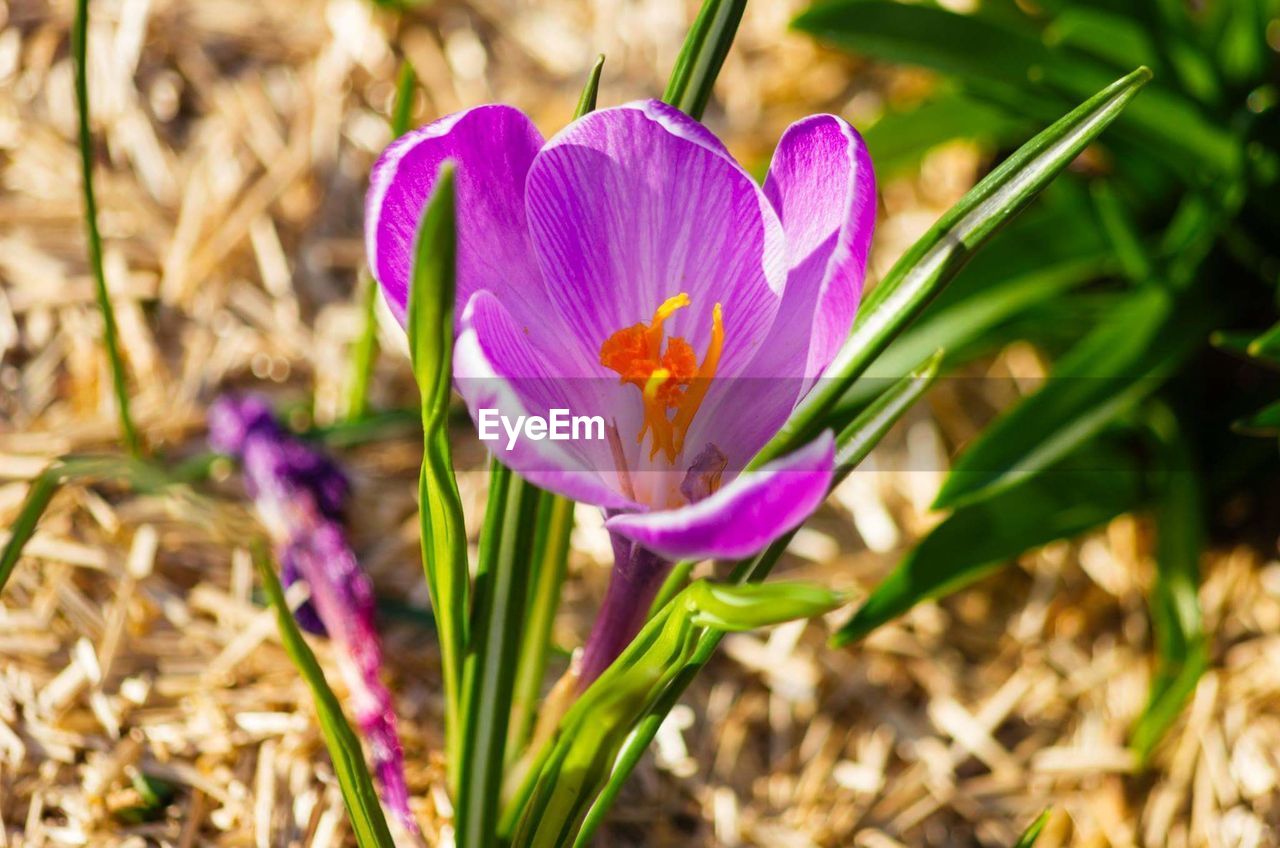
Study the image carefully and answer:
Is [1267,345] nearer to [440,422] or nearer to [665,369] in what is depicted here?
[665,369]

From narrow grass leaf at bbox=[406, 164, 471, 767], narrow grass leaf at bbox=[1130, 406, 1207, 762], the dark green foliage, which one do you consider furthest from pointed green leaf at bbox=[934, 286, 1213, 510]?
narrow grass leaf at bbox=[406, 164, 471, 767]

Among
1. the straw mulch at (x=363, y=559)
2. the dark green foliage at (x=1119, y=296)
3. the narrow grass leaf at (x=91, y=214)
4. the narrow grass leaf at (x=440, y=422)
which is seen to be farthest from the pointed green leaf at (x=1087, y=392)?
the narrow grass leaf at (x=91, y=214)

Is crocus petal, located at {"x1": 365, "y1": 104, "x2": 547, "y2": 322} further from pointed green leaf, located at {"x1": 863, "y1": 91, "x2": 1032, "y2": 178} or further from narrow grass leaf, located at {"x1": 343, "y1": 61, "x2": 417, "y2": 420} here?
pointed green leaf, located at {"x1": 863, "y1": 91, "x2": 1032, "y2": 178}

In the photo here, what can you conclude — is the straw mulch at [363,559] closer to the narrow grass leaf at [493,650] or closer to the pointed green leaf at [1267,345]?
the narrow grass leaf at [493,650]

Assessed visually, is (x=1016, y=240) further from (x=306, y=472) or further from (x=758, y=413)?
(x=306, y=472)

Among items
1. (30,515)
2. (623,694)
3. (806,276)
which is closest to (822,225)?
(806,276)

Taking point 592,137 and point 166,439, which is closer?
point 592,137

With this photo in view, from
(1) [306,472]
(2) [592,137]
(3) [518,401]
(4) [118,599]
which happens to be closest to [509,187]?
(2) [592,137]

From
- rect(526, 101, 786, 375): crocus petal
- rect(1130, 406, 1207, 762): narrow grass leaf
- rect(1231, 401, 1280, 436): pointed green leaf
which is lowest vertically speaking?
rect(1130, 406, 1207, 762): narrow grass leaf
